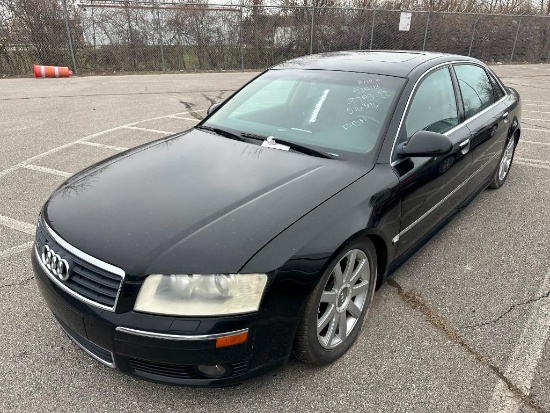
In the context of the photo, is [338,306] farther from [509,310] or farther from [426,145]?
[509,310]

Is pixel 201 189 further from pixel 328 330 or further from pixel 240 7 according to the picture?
pixel 240 7

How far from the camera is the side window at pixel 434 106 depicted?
→ 2859 mm

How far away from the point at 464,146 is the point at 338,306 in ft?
5.79

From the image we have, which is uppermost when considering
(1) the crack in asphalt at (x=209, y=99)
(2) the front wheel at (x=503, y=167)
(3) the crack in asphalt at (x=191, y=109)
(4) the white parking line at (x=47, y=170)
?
(2) the front wheel at (x=503, y=167)

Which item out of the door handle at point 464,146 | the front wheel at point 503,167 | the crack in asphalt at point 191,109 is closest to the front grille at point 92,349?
the door handle at point 464,146

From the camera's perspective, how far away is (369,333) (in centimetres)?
251

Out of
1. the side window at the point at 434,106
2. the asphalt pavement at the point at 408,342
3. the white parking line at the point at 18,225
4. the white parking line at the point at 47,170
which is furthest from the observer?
the white parking line at the point at 47,170

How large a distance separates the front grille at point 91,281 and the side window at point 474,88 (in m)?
2.97

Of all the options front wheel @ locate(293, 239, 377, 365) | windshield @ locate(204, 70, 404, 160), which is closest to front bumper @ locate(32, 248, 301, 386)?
front wheel @ locate(293, 239, 377, 365)

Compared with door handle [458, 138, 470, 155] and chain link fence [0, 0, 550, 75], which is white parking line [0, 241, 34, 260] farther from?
chain link fence [0, 0, 550, 75]

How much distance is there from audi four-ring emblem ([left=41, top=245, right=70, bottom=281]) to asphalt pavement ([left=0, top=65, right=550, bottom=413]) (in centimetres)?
54

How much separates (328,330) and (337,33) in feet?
56.9

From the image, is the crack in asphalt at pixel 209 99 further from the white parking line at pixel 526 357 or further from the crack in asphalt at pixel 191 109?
the white parking line at pixel 526 357

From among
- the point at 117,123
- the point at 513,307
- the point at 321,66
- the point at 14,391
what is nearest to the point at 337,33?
the point at 117,123
